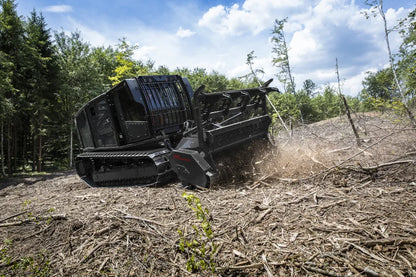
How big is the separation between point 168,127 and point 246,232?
12.8 feet

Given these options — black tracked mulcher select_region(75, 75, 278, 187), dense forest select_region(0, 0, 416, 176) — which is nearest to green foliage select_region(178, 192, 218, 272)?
black tracked mulcher select_region(75, 75, 278, 187)

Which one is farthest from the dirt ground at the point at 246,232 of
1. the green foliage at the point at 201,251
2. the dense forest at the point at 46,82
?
the dense forest at the point at 46,82

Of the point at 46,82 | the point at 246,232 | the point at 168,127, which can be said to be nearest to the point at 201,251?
the point at 246,232

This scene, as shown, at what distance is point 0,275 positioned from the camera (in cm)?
232

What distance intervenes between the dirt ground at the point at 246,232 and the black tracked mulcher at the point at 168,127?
901 mm

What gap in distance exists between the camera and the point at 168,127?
6004 millimetres

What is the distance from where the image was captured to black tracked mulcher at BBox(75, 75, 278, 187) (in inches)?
181

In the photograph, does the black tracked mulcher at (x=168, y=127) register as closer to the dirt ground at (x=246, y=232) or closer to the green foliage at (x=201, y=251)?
the dirt ground at (x=246, y=232)

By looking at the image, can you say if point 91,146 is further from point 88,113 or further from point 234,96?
point 234,96

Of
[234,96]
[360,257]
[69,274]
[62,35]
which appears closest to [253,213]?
[360,257]

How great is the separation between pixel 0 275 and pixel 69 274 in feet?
2.20

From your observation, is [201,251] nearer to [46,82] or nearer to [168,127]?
[168,127]

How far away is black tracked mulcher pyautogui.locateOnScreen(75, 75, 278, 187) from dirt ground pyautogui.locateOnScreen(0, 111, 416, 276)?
901 millimetres

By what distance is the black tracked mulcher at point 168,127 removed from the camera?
15.1 feet
